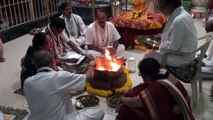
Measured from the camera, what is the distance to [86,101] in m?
3.24

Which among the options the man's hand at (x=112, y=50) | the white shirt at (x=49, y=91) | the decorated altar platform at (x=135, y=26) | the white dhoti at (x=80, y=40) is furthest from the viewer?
the decorated altar platform at (x=135, y=26)

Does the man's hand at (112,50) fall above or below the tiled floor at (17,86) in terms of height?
above

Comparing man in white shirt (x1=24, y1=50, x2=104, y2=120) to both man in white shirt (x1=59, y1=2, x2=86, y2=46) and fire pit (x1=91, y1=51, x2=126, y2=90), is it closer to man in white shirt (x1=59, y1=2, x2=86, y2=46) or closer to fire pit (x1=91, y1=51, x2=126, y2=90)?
fire pit (x1=91, y1=51, x2=126, y2=90)

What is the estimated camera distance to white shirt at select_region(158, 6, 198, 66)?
9.60 feet

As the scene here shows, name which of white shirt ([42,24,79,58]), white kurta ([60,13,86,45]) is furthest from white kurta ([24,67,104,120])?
white kurta ([60,13,86,45])

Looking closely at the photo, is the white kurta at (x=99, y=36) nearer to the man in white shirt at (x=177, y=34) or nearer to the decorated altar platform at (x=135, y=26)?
the decorated altar platform at (x=135, y=26)

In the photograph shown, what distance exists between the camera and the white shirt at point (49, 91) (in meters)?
2.08

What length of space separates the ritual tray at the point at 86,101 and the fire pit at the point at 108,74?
29cm

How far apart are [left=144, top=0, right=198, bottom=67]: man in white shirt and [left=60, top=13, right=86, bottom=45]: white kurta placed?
2.31m

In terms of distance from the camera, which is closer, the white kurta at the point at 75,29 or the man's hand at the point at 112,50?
the man's hand at the point at 112,50

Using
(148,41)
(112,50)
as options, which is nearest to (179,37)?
(148,41)

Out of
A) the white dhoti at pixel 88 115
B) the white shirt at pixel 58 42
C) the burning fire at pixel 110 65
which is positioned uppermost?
the white shirt at pixel 58 42

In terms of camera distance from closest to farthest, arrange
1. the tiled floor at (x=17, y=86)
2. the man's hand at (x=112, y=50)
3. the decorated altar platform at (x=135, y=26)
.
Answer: the tiled floor at (x=17, y=86)
the man's hand at (x=112, y=50)
the decorated altar platform at (x=135, y=26)

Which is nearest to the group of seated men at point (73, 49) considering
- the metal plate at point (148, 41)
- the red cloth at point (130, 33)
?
the metal plate at point (148, 41)
